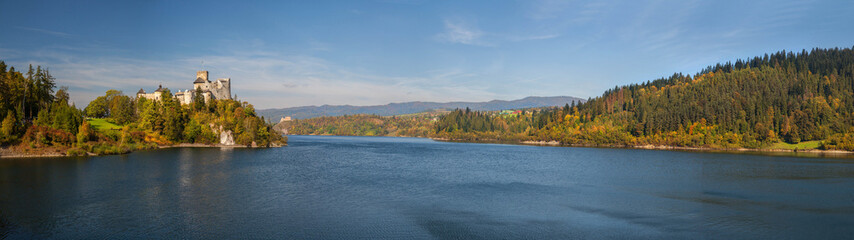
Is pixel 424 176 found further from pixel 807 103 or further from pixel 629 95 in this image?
pixel 629 95

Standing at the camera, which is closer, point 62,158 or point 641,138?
point 62,158

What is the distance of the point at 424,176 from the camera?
42.5m

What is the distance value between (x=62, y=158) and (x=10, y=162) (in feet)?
19.5

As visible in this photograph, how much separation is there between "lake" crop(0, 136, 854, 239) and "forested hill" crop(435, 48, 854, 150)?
81.2 meters

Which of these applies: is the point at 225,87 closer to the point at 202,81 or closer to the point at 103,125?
the point at 202,81

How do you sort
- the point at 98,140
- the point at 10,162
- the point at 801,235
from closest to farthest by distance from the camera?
the point at 801,235
the point at 10,162
the point at 98,140

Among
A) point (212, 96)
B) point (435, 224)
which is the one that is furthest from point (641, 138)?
point (435, 224)

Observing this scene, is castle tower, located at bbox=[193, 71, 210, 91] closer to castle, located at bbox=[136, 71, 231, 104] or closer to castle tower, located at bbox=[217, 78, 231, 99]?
castle, located at bbox=[136, 71, 231, 104]

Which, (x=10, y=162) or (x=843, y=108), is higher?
(x=843, y=108)

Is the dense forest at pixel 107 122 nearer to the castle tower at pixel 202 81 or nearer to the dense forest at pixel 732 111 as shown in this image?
the castle tower at pixel 202 81

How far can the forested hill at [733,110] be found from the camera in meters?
111

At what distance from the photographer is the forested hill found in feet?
365

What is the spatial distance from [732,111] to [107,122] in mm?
149692

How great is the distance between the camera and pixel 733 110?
122 meters
